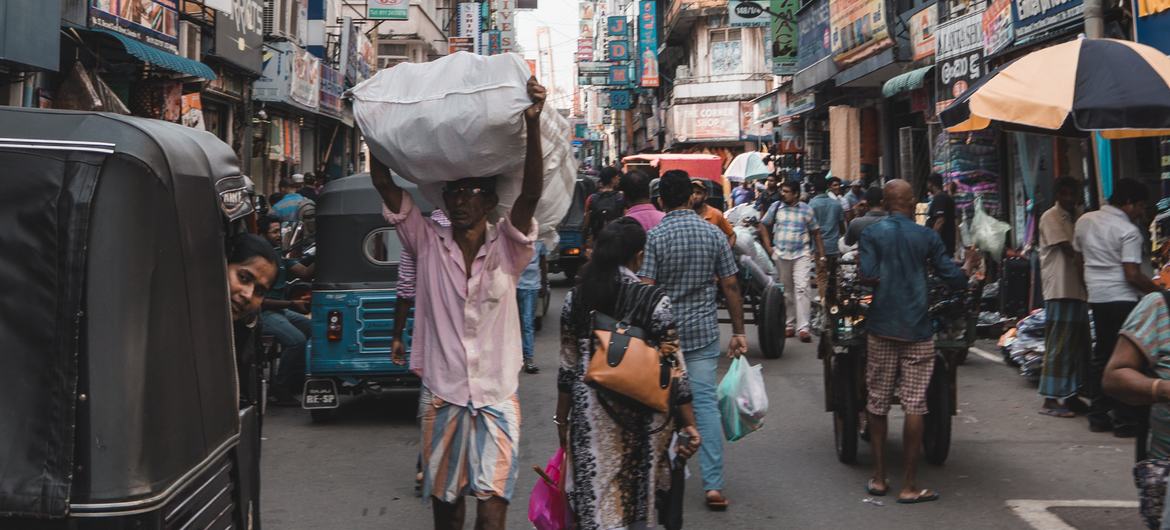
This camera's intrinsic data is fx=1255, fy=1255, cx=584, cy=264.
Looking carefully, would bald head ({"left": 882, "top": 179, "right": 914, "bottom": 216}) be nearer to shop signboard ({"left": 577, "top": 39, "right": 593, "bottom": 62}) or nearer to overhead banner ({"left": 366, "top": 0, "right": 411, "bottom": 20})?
overhead banner ({"left": 366, "top": 0, "right": 411, "bottom": 20})

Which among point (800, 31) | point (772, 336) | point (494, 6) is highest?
point (494, 6)

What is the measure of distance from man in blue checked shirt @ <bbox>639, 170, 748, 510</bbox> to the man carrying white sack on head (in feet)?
5.97

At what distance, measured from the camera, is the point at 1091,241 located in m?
8.63

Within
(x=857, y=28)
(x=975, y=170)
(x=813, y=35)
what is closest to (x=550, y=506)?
(x=975, y=170)

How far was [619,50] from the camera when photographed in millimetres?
77562

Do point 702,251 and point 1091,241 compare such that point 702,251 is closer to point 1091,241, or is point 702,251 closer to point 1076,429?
point 1091,241

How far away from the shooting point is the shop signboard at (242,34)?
21016 millimetres

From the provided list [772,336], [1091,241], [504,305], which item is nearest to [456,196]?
[504,305]

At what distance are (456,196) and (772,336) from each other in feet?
26.5

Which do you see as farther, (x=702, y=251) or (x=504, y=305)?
(x=702, y=251)

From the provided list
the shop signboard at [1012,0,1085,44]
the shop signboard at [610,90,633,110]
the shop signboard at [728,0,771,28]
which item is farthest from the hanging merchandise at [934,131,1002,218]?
the shop signboard at [610,90,633,110]

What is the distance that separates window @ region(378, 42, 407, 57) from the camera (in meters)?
51.6

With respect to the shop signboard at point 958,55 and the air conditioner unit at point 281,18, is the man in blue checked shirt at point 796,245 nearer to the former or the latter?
the shop signboard at point 958,55

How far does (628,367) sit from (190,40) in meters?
17.2
